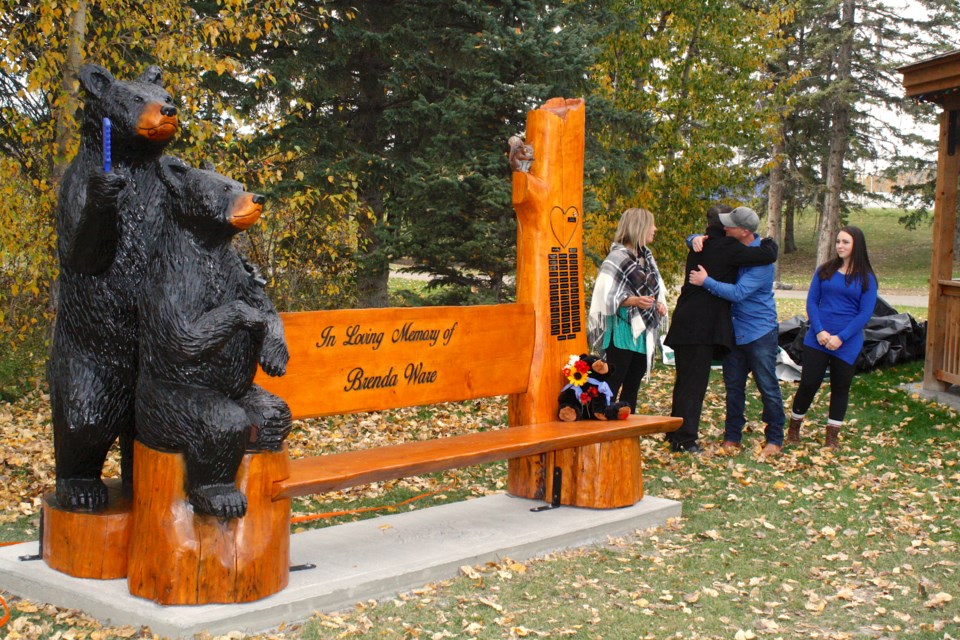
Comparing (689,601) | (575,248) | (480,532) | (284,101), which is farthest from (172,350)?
(284,101)

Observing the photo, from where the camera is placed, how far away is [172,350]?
3840 mm

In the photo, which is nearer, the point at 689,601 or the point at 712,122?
the point at 689,601

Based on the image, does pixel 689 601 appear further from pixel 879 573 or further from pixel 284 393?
pixel 284 393

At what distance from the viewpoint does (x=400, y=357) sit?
5016 mm

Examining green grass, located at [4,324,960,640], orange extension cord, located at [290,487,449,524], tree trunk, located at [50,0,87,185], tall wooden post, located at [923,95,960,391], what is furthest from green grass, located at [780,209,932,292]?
tree trunk, located at [50,0,87,185]

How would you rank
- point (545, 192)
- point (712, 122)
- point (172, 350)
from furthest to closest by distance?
point (712, 122), point (545, 192), point (172, 350)

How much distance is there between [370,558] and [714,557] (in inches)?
72.4

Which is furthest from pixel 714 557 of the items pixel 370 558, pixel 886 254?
pixel 886 254

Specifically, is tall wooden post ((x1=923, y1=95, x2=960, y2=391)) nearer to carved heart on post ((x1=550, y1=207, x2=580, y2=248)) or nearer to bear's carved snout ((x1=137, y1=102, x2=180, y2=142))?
carved heart on post ((x1=550, y1=207, x2=580, y2=248))

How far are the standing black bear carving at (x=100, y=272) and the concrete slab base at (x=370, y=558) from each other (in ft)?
1.42

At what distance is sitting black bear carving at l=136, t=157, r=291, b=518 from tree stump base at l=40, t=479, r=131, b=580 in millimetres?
427

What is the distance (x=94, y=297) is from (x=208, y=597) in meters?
1.35

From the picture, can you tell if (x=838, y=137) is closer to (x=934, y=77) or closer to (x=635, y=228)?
(x=934, y=77)

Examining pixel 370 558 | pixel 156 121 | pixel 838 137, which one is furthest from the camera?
pixel 838 137
